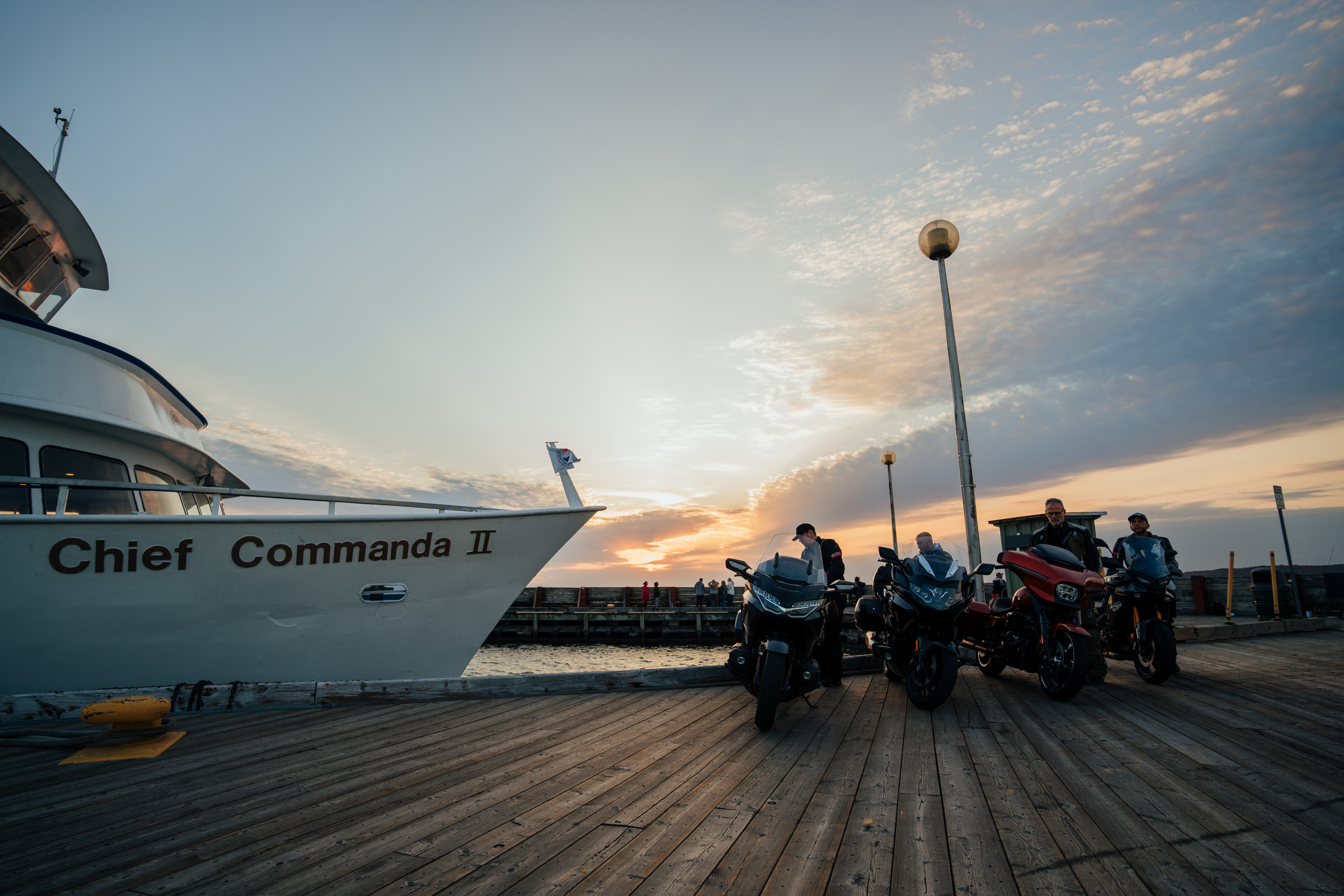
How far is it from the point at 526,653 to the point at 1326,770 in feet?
71.0

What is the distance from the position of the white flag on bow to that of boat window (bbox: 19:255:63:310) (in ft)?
29.4

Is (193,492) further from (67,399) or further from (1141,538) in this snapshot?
(1141,538)

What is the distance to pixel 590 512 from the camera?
7.72 m

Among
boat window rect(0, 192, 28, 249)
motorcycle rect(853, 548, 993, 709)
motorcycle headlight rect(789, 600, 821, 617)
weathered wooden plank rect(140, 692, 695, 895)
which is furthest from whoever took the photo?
boat window rect(0, 192, 28, 249)

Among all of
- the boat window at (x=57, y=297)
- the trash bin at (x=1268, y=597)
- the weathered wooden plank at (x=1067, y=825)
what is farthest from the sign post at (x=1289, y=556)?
the boat window at (x=57, y=297)

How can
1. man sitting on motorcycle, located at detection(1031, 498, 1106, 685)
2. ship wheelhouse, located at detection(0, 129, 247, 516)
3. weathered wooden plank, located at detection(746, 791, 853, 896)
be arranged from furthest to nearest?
1. ship wheelhouse, located at detection(0, 129, 247, 516)
2. man sitting on motorcycle, located at detection(1031, 498, 1106, 685)
3. weathered wooden plank, located at detection(746, 791, 853, 896)

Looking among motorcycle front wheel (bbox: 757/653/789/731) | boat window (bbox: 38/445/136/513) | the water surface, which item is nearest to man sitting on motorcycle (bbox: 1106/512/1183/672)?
motorcycle front wheel (bbox: 757/653/789/731)

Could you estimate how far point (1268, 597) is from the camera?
11.7 m

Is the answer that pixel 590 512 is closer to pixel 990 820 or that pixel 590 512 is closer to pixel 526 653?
pixel 990 820

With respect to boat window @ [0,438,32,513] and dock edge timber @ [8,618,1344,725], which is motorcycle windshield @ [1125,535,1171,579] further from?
boat window @ [0,438,32,513]

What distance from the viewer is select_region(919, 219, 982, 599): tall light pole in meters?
9.61

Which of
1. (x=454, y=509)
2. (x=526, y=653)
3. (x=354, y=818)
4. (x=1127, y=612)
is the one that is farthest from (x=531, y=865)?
(x=526, y=653)

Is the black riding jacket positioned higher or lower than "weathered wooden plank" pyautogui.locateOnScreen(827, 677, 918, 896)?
higher

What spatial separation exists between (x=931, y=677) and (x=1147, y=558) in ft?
9.15
